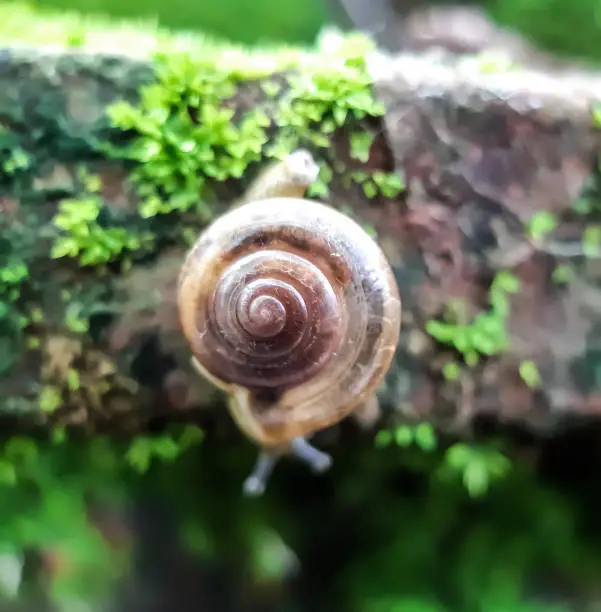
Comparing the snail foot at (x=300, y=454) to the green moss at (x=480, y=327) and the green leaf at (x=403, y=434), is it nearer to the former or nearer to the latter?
the green leaf at (x=403, y=434)

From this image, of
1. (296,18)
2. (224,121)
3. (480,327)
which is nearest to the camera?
(224,121)

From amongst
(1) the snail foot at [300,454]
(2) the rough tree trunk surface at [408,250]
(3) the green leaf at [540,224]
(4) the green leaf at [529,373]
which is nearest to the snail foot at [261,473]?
(1) the snail foot at [300,454]

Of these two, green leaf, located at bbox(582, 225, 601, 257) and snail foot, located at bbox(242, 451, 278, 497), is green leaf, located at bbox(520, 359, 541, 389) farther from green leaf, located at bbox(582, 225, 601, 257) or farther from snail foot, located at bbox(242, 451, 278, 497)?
snail foot, located at bbox(242, 451, 278, 497)

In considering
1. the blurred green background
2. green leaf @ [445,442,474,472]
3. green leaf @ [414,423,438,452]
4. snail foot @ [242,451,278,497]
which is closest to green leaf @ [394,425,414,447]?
green leaf @ [414,423,438,452]

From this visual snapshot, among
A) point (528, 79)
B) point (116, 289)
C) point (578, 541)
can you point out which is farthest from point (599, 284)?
point (116, 289)

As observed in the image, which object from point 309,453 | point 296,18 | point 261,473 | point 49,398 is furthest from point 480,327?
point 296,18

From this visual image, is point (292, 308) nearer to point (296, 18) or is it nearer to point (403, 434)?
point (403, 434)

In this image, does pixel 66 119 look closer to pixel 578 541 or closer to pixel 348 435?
pixel 348 435

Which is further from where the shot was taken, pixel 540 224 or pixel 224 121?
pixel 540 224
